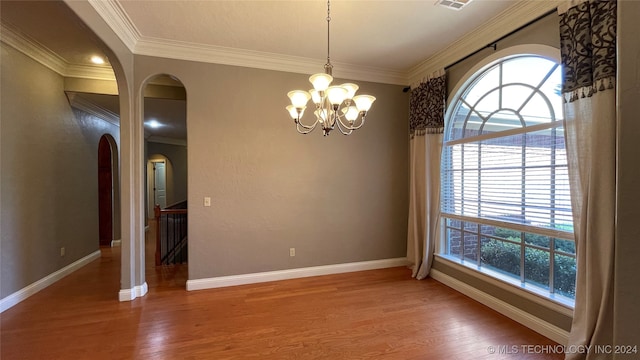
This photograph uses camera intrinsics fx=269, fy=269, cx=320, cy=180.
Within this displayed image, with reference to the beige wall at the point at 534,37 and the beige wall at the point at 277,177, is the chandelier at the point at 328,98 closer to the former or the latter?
the beige wall at the point at 277,177

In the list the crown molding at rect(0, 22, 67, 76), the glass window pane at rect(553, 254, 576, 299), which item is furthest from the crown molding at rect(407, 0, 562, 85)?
the crown molding at rect(0, 22, 67, 76)

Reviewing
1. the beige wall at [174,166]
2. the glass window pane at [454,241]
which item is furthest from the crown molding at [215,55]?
the beige wall at [174,166]

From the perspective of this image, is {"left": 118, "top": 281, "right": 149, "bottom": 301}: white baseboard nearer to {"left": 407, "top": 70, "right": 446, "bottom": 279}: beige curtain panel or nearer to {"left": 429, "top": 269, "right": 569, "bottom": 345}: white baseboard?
{"left": 407, "top": 70, "right": 446, "bottom": 279}: beige curtain panel

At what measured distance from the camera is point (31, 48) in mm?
3164

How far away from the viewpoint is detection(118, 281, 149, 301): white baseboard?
309 centimetres

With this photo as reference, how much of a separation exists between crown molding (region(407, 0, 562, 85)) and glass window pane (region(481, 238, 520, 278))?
223 centimetres

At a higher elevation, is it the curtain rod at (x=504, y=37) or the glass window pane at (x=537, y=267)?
the curtain rod at (x=504, y=37)

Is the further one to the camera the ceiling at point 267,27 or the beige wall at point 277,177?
the beige wall at point 277,177

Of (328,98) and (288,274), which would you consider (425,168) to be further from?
(288,274)

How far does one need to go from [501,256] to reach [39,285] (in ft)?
18.2

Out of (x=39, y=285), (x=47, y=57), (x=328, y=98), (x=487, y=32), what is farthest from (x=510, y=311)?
(x=47, y=57)

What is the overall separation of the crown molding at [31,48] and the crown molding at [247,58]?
1122 mm

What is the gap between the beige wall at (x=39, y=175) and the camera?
2.94 metres

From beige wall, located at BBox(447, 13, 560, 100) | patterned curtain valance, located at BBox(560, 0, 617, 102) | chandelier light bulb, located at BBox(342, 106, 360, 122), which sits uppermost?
beige wall, located at BBox(447, 13, 560, 100)
